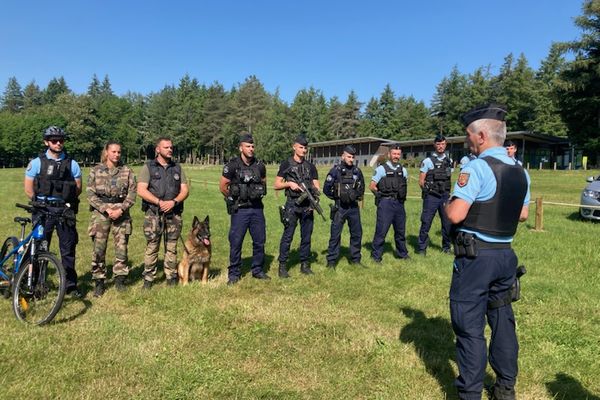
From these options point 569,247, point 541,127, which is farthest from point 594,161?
point 569,247

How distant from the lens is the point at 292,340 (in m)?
4.87

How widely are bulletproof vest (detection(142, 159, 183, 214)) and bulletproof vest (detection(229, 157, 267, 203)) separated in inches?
35.4

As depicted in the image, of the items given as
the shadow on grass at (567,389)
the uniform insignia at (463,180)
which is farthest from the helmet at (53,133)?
the shadow on grass at (567,389)

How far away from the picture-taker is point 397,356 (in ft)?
14.8

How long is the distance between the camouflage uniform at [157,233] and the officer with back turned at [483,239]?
4.52 m

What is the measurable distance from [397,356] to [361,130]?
85130 mm

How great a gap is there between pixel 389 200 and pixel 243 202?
10.1 ft

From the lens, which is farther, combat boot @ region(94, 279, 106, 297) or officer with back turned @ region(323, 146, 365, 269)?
officer with back turned @ region(323, 146, 365, 269)

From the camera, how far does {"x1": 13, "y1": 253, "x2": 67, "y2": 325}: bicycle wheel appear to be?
5.03 meters

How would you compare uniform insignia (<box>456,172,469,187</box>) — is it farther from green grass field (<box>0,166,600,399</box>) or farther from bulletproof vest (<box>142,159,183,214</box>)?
bulletproof vest (<box>142,159,183,214</box>)

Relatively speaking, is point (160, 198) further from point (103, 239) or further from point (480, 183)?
point (480, 183)

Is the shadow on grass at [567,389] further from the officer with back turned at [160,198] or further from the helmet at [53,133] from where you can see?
the helmet at [53,133]

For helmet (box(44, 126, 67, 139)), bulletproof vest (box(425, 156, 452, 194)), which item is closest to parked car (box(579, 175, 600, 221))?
bulletproof vest (box(425, 156, 452, 194))

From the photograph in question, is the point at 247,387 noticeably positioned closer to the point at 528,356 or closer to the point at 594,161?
the point at 528,356
